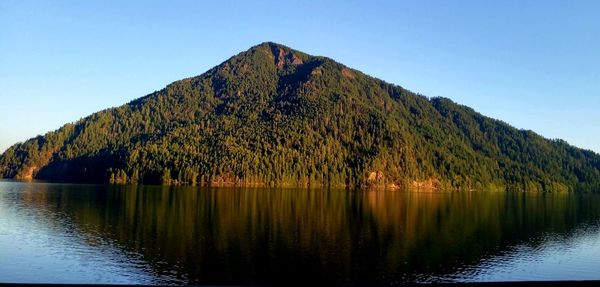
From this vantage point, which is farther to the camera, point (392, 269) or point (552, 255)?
point (552, 255)

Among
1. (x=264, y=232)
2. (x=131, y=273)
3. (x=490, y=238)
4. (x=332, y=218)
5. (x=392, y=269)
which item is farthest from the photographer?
(x=332, y=218)

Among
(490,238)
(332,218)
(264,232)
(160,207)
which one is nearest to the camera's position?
(264,232)

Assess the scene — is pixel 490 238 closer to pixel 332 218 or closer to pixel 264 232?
pixel 332 218

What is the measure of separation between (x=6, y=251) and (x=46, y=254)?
16.0ft

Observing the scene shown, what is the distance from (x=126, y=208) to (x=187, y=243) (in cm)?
5075

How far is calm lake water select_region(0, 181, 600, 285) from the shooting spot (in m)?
49.6

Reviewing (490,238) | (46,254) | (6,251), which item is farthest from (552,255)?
(6,251)

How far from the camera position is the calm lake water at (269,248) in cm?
4959

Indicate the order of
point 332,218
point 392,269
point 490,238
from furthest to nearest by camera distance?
1. point 332,218
2. point 490,238
3. point 392,269

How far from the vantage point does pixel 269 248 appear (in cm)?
6356

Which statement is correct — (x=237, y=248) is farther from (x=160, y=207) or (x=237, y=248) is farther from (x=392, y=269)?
(x=160, y=207)

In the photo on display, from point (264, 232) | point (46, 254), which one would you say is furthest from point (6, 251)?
point (264, 232)

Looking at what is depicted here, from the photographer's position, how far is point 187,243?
65312 mm

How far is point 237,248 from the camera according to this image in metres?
62.6
